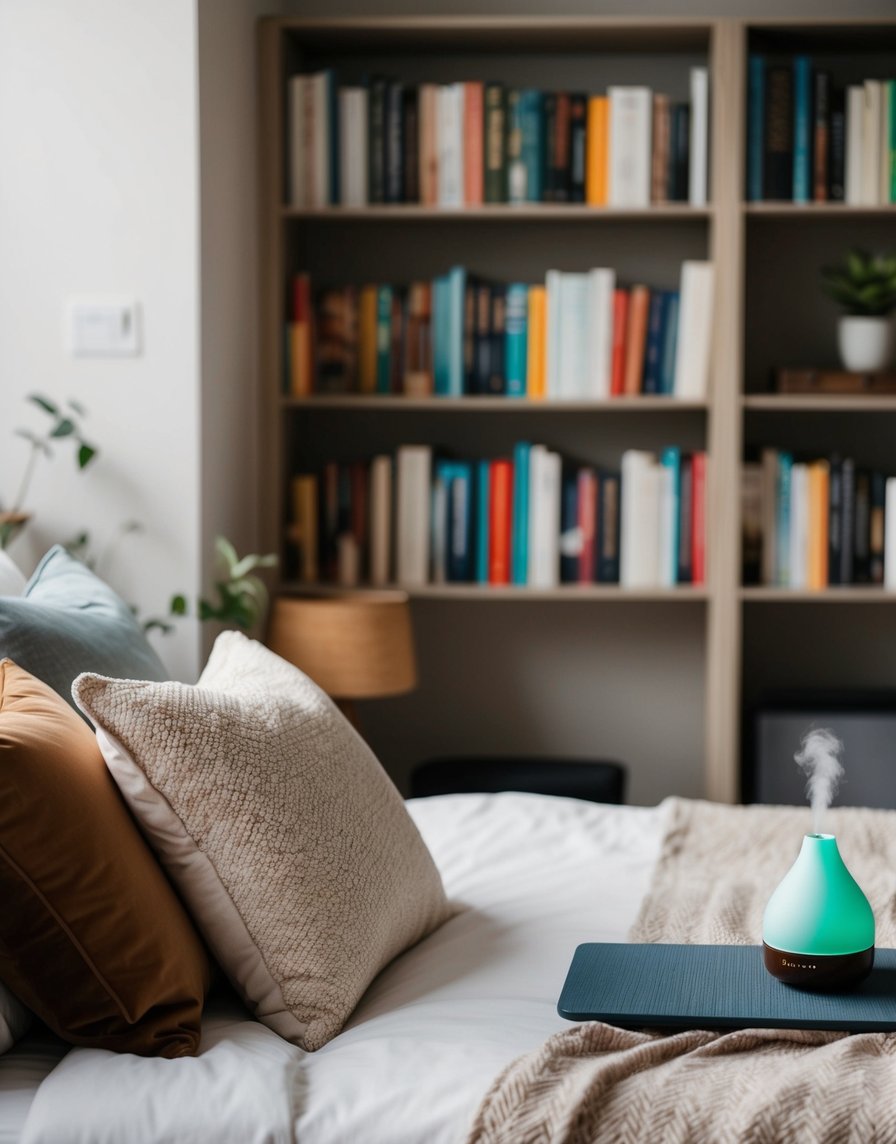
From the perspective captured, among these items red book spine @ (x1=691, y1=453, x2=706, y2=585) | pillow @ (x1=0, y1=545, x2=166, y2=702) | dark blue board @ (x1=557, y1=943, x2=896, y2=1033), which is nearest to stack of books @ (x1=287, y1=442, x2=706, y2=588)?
red book spine @ (x1=691, y1=453, x2=706, y2=585)

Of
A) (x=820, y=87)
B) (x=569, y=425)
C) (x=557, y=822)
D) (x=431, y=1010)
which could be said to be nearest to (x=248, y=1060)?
(x=431, y=1010)

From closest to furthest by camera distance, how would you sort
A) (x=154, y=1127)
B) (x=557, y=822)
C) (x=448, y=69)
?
(x=154, y=1127) → (x=557, y=822) → (x=448, y=69)

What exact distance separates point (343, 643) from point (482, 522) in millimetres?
540

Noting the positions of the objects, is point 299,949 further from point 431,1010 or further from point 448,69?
point 448,69

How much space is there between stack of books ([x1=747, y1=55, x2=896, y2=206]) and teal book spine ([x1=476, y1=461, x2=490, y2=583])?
0.91 meters

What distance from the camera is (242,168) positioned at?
116 inches

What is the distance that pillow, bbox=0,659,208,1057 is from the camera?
114 centimetres

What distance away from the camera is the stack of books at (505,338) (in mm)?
3068

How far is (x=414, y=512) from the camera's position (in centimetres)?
316

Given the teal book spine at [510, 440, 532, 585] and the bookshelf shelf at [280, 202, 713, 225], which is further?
the teal book spine at [510, 440, 532, 585]

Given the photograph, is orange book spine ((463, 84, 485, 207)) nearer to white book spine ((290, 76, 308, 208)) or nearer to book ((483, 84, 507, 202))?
book ((483, 84, 507, 202))

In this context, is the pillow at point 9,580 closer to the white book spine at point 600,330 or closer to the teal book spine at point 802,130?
the white book spine at point 600,330

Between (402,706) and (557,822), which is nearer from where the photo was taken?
(557,822)

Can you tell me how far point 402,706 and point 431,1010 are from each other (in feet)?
7.10
